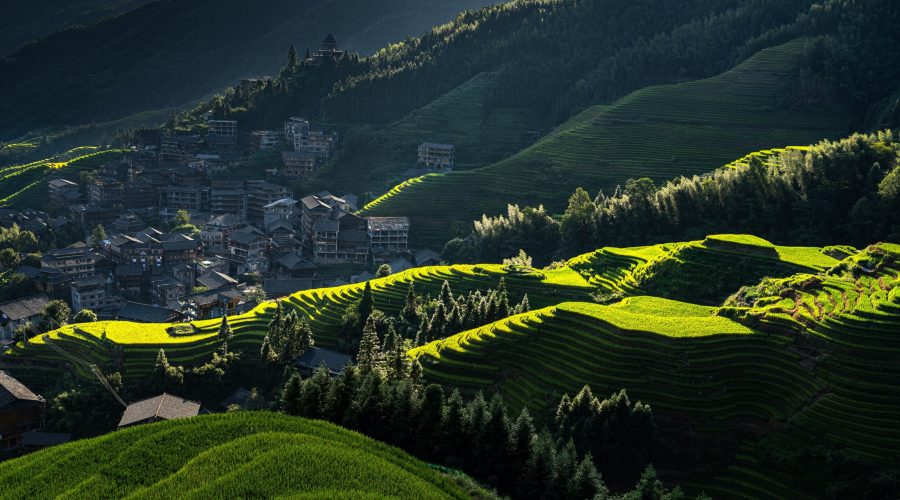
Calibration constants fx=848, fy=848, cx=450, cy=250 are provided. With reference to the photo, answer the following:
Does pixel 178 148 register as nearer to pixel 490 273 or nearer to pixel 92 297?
pixel 92 297

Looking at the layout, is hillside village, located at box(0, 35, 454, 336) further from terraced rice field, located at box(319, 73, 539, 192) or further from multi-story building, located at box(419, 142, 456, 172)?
terraced rice field, located at box(319, 73, 539, 192)

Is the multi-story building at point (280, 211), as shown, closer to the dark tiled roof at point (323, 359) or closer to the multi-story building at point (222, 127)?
the multi-story building at point (222, 127)

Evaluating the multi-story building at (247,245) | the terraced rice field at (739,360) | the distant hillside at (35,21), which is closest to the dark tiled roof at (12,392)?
the terraced rice field at (739,360)

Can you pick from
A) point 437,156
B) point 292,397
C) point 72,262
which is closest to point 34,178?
point 72,262

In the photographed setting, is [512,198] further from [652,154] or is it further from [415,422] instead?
[415,422]

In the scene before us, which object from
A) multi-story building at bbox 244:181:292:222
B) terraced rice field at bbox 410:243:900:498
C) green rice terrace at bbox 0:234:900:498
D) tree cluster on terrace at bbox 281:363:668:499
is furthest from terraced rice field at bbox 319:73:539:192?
tree cluster on terrace at bbox 281:363:668:499

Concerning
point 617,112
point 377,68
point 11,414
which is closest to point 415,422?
point 11,414

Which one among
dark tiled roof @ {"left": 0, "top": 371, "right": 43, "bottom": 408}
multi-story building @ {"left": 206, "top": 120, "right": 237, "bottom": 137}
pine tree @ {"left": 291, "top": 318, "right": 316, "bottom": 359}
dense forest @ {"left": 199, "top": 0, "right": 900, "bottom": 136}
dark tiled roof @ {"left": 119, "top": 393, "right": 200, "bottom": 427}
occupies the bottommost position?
dark tiled roof @ {"left": 0, "top": 371, "right": 43, "bottom": 408}
